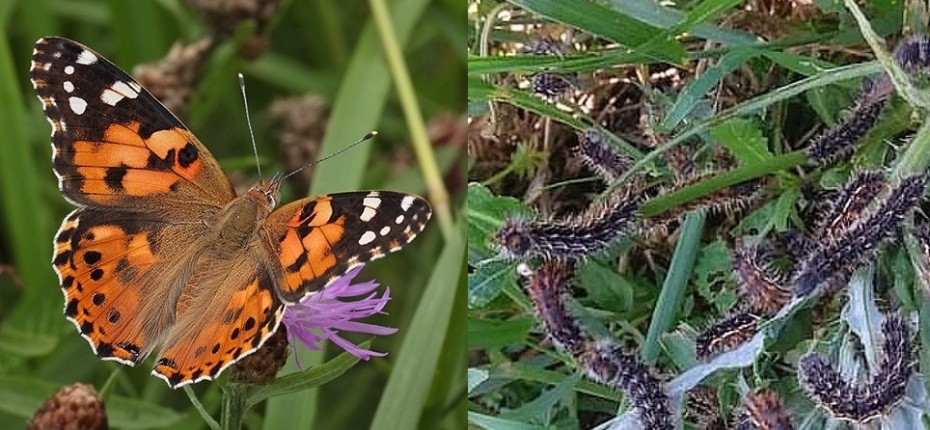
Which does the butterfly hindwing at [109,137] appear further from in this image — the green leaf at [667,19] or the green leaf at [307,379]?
the green leaf at [667,19]

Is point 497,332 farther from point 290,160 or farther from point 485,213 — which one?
point 290,160

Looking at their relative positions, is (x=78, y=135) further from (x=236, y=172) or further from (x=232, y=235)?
(x=236, y=172)

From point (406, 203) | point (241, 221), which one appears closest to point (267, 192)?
point (241, 221)

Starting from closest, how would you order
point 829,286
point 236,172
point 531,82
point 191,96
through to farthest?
point 829,286, point 531,82, point 191,96, point 236,172

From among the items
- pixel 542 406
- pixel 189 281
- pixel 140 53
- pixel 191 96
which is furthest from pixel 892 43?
pixel 140 53

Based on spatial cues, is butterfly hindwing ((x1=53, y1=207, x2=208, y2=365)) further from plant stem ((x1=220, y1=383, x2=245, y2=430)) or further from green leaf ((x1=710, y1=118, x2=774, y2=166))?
green leaf ((x1=710, y1=118, x2=774, y2=166))

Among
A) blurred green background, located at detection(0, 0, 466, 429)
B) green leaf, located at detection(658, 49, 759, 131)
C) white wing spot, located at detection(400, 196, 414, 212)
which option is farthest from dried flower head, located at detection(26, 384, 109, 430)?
green leaf, located at detection(658, 49, 759, 131)
